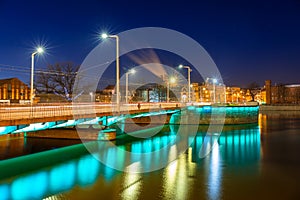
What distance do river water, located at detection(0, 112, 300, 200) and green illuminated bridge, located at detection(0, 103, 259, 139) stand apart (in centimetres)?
301

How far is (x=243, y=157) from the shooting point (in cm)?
2519

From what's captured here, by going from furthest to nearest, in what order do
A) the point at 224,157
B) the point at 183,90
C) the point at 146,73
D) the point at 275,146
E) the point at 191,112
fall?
1. the point at 183,90
2. the point at 146,73
3. the point at 191,112
4. the point at 275,146
5. the point at 224,157

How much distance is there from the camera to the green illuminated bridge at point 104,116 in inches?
688

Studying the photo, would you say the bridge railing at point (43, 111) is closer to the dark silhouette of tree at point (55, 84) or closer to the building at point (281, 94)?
the dark silhouette of tree at point (55, 84)

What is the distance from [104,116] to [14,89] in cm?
4763

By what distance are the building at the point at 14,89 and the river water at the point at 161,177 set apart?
3744 cm

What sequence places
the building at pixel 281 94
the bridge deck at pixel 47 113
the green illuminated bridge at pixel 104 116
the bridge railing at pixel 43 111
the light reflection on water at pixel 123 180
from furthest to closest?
the building at pixel 281 94 < the green illuminated bridge at pixel 104 116 < the bridge railing at pixel 43 111 < the bridge deck at pixel 47 113 < the light reflection on water at pixel 123 180

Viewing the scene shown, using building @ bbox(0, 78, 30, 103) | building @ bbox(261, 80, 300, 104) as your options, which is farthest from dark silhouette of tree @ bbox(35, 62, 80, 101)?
building @ bbox(261, 80, 300, 104)

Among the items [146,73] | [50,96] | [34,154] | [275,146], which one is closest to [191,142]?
[275,146]

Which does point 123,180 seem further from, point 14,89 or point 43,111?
point 14,89

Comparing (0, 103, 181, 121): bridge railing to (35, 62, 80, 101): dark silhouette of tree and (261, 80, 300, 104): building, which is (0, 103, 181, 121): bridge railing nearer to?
(35, 62, 80, 101): dark silhouette of tree

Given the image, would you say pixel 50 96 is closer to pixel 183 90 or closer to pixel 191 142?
pixel 191 142

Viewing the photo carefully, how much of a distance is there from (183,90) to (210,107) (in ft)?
108

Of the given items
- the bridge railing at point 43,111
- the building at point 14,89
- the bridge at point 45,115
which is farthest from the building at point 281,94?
the bridge railing at point 43,111
